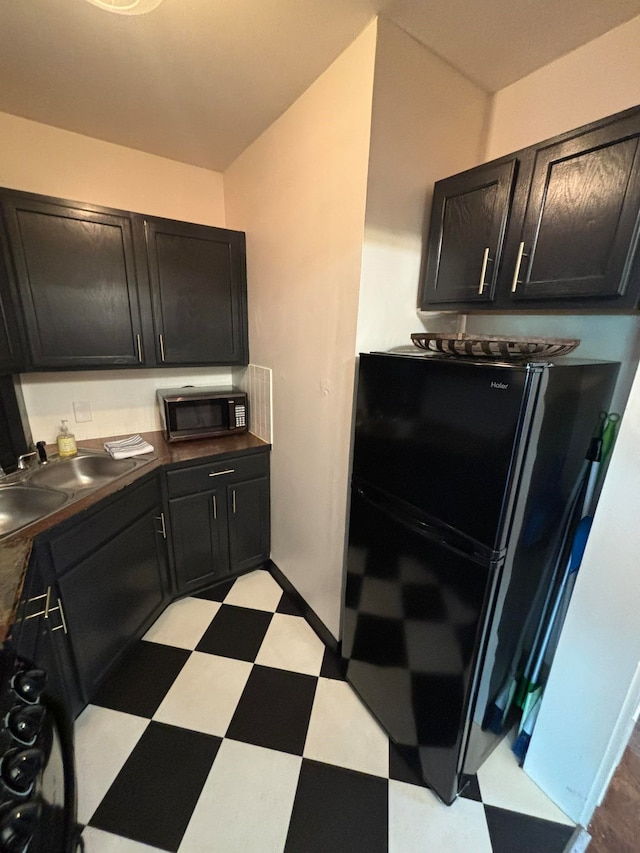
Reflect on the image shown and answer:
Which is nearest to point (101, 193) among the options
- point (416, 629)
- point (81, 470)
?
point (81, 470)

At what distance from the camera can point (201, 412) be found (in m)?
2.10

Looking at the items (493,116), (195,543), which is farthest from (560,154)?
(195,543)

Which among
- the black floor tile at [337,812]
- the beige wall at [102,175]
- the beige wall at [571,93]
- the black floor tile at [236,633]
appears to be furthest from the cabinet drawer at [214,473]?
the beige wall at [571,93]

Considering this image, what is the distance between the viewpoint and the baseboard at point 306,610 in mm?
1755

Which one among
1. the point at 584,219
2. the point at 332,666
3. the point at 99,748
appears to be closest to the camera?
the point at 584,219

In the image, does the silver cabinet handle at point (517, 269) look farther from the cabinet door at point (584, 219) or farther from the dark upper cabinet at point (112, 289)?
the dark upper cabinet at point (112, 289)

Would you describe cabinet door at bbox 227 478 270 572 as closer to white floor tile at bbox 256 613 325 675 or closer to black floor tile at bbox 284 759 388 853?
white floor tile at bbox 256 613 325 675

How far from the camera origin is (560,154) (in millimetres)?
970

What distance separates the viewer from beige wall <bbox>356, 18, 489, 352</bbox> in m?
1.16

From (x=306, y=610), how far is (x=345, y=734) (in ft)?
1.96

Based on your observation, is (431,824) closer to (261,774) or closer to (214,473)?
(261,774)

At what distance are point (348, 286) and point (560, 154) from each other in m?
0.71

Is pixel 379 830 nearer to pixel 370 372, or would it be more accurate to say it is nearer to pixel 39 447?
pixel 370 372

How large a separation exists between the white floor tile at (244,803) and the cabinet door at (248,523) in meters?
0.93
